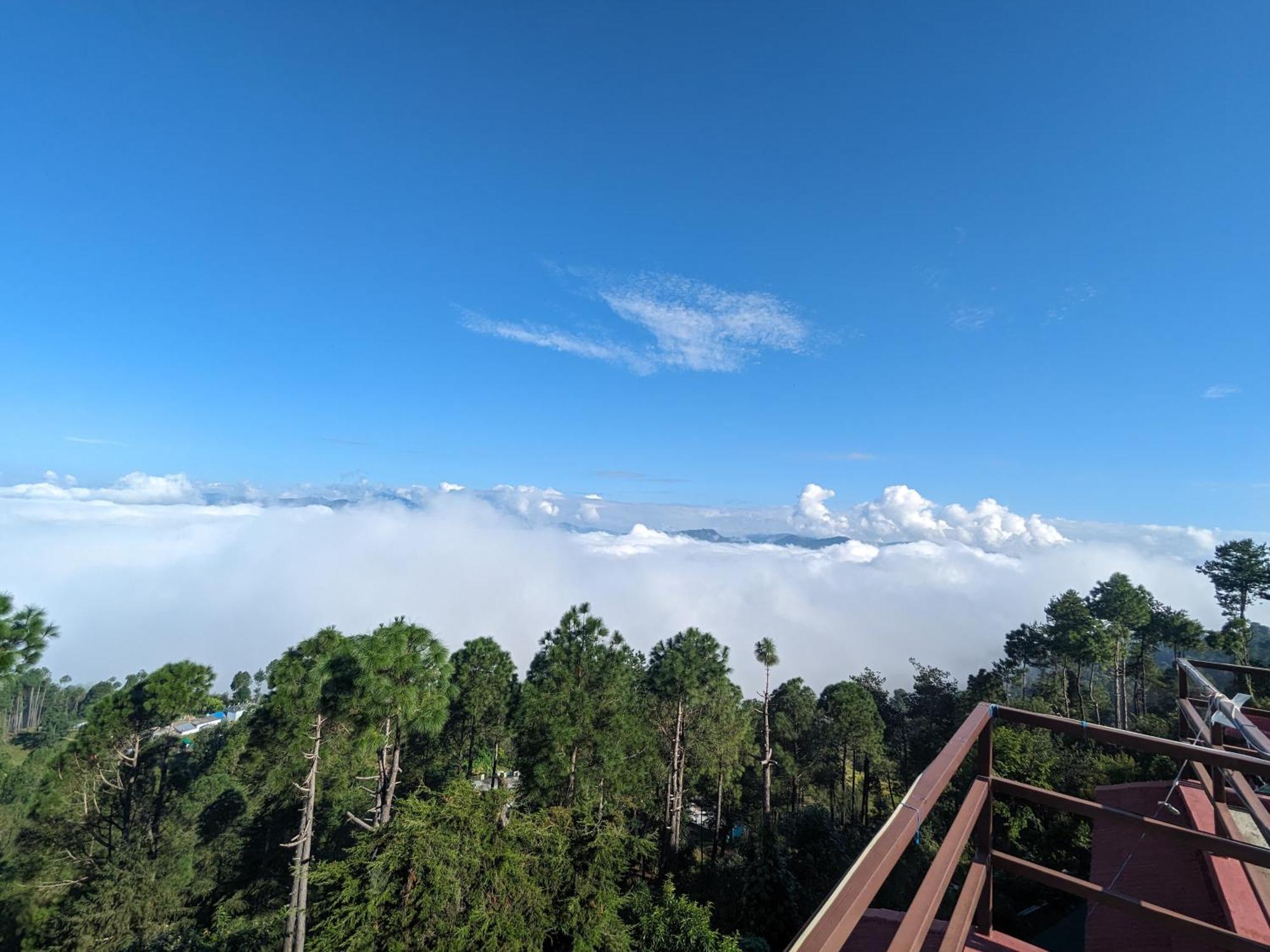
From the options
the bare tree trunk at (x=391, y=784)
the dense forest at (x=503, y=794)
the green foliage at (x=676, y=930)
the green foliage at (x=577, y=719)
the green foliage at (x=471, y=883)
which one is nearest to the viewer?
the green foliage at (x=471, y=883)

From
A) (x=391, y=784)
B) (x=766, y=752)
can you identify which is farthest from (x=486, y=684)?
(x=766, y=752)

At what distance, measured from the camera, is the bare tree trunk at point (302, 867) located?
12375mm

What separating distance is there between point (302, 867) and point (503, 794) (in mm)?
6038

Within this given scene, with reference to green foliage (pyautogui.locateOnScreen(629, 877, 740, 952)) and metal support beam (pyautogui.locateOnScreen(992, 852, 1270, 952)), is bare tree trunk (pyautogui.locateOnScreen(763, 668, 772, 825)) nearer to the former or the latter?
green foliage (pyautogui.locateOnScreen(629, 877, 740, 952))

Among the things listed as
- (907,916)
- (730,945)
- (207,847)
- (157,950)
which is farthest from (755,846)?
(207,847)

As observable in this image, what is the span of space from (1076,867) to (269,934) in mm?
24003

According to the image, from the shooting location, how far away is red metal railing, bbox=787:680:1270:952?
4.73 feet

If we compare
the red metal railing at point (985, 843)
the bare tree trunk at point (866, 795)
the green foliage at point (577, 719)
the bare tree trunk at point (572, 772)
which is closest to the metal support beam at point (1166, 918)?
the red metal railing at point (985, 843)

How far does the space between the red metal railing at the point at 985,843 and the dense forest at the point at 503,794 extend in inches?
335

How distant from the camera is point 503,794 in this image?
33.0 ft

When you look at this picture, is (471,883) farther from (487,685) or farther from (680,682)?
(487,685)

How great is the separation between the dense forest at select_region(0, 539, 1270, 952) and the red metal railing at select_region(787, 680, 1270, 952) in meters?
8.51

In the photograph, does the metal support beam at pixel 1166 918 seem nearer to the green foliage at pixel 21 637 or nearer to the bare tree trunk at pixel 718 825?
the green foliage at pixel 21 637

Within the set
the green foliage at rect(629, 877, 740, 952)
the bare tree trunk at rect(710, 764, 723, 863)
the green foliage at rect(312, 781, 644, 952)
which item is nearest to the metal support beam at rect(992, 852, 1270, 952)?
the green foliage at rect(312, 781, 644, 952)
